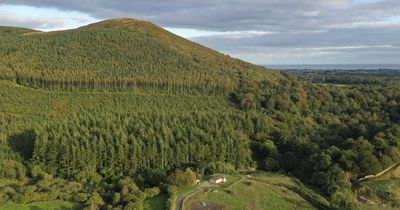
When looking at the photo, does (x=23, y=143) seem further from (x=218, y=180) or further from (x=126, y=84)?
(x=218, y=180)

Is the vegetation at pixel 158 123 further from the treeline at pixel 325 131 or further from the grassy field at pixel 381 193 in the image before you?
the grassy field at pixel 381 193

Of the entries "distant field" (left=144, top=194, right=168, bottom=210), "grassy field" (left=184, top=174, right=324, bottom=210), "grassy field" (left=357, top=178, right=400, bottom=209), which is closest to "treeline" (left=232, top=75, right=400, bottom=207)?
"grassy field" (left=357, top=178, right=400, bottom=209)

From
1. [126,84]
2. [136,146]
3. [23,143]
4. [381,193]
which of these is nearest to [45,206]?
[136,146]

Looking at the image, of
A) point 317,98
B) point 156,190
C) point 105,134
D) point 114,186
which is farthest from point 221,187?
point 317,98

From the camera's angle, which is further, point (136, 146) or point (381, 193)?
point (136, 146)

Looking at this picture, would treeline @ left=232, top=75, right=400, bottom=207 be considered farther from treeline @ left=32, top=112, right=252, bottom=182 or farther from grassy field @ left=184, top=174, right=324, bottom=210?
treeline @ left=32, top=112, right=252, bottom=182

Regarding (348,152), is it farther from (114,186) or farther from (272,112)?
(114,186)
